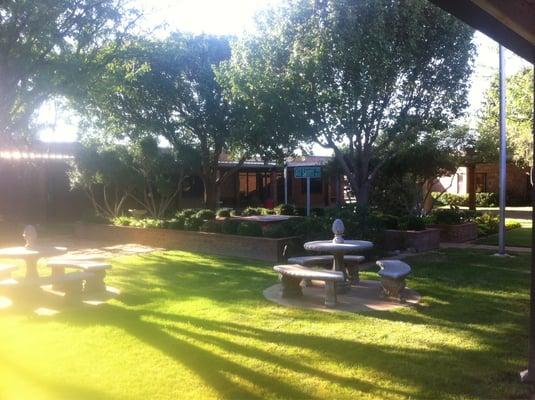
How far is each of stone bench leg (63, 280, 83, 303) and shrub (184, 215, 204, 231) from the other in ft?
20.4

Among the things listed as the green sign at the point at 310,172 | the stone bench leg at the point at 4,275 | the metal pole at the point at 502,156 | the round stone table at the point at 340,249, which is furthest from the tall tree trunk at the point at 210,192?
the round stone table at the point at 340,249

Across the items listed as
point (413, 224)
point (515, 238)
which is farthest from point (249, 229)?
point (515, 238)

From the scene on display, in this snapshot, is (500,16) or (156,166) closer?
(500,16)

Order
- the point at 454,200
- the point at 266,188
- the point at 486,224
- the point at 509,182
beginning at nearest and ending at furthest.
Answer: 1. the point at 486,224
2. the point at 266,188
3. the point at 454,200
4. the point at 509,182

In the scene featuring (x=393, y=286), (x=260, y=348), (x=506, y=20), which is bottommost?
(x=260, y=348)

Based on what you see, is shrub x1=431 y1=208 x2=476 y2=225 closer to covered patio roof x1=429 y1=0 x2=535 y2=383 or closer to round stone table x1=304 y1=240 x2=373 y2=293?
round stone table x1=304 y1=240 x2=373 y2=293

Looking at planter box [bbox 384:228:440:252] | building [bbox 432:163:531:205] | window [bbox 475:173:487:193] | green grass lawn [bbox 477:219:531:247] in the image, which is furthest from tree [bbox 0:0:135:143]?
window [bbox 475:173:487:193]

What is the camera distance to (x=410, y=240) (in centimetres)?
1312

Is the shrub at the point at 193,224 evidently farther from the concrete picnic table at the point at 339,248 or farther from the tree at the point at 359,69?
the concrete picnic table at the point at 339,248

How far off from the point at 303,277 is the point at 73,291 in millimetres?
3516

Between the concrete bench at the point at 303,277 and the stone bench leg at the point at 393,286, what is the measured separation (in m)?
0.67

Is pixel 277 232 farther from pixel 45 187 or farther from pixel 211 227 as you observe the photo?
pixel 45 187

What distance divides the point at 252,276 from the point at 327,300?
103 inches

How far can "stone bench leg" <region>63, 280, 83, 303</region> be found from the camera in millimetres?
7791
